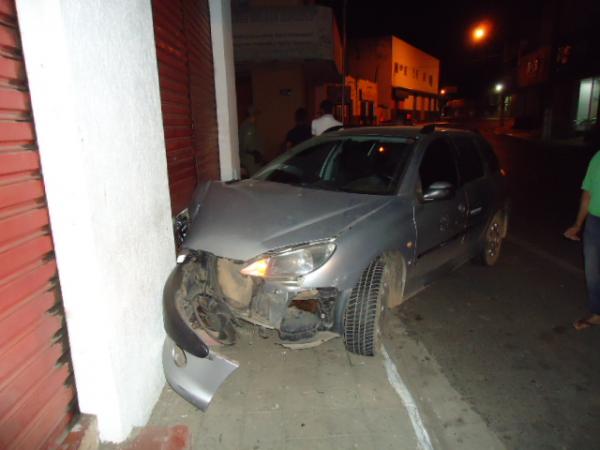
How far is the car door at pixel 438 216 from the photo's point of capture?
3840 millimetres

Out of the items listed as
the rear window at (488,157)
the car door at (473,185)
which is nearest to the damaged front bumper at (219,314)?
the car door at (473,185)

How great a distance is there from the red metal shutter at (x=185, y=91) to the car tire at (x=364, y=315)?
226 cm

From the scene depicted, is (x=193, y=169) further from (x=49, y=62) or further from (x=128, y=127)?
(x=49, y=62)

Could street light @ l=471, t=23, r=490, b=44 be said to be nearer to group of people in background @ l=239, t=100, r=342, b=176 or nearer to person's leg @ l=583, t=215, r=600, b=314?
group of people in background @ l=239, t=100, r=342, b=176

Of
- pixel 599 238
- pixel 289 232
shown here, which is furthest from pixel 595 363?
pixel 289 232

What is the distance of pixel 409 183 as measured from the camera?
3.78 m

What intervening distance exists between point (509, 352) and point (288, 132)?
6783 millimetres

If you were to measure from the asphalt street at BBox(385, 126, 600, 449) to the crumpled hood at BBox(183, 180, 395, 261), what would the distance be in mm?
1279

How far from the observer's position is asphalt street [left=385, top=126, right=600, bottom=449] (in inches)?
112

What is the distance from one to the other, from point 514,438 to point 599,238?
6.65ft

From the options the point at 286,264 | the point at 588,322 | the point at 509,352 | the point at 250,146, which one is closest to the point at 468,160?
the point at 588,322

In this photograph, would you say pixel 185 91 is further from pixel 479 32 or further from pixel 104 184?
pixel 479 32

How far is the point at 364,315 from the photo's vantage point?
3121 millimetres

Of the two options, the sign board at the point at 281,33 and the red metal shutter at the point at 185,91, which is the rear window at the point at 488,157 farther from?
the sign board at the point at 281,33
